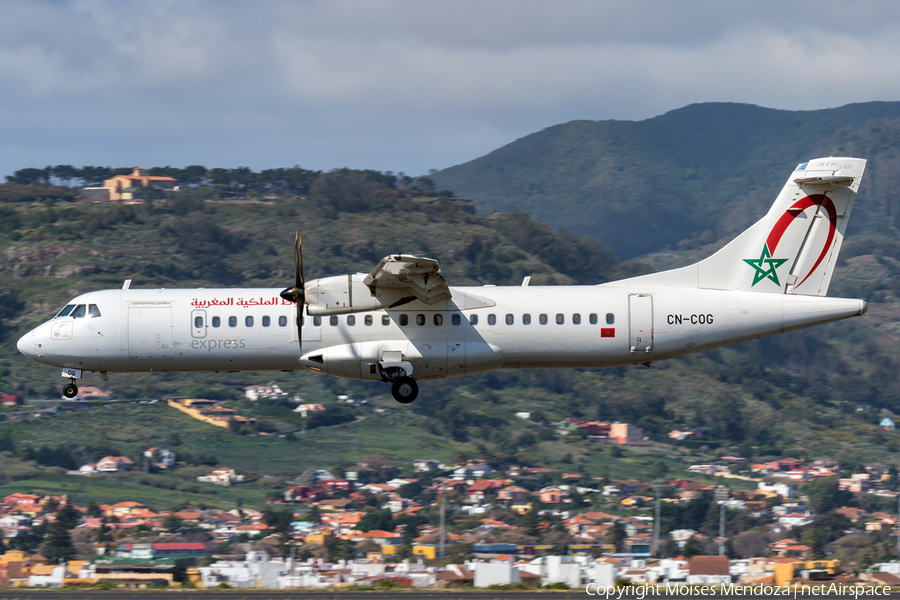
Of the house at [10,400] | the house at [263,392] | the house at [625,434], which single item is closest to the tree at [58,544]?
the house at [10,400]

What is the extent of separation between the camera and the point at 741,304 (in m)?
29.0

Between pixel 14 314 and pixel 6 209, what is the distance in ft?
147

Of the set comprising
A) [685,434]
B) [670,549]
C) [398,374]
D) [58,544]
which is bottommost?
[670,549]

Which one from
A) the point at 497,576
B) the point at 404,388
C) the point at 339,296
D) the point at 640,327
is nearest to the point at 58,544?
the point at 497,576

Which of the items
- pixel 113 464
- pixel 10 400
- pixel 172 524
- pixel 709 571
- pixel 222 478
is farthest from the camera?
pixel 10 400

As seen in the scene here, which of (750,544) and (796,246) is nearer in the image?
(796,246)

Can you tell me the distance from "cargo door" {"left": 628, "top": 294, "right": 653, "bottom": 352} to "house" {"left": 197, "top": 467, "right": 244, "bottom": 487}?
3299 inches

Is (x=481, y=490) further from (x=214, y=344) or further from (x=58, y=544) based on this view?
(x=214, y=344)

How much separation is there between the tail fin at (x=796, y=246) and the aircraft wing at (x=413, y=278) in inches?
245

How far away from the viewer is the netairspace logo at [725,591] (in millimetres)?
28547

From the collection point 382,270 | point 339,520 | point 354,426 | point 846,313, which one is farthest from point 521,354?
point 354,426

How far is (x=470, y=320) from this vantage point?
93.8 feet

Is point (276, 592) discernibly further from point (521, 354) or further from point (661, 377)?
point (661, 377)

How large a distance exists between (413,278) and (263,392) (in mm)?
102603
